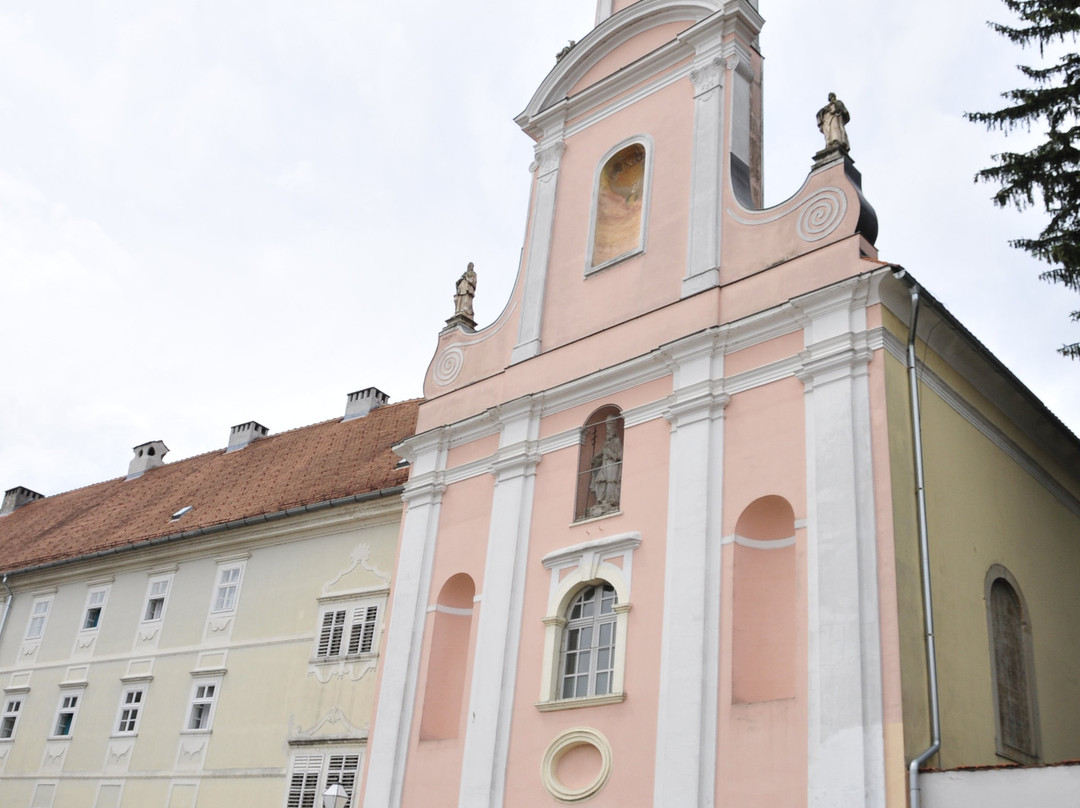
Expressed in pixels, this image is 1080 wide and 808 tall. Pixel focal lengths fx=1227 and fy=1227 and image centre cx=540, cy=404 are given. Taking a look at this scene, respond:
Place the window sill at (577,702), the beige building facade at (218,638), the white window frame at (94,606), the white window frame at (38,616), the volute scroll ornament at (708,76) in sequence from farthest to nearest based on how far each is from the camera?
the white window frame at (38,616), the white window frame at (94,606), the beige building facade at (218,638), the volute scroll ornament at (708,76), the window sill at (577,702)

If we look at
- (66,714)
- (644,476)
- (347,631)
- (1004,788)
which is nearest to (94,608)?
(66,714)

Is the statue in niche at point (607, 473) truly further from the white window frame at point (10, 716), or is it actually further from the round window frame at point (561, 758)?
the white window frame at point (10, 716)

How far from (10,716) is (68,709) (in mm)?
2073

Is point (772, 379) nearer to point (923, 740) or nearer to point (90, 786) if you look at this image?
point (923, 740)

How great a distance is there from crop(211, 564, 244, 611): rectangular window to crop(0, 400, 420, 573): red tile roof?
0.91 metres

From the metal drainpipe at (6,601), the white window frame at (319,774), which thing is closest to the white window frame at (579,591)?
the white window frame at (319,774)

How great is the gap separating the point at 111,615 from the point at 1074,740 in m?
17.3

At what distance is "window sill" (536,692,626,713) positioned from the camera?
14.5 meters

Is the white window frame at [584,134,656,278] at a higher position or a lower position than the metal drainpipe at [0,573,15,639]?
higher

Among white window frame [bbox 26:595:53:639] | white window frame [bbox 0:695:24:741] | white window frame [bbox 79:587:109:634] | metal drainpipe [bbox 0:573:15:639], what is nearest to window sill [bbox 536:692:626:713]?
white window frame [bbox 79:587:109:634]

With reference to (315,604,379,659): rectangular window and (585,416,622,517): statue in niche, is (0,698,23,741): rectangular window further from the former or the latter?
(585,416,622,517): statue in niche

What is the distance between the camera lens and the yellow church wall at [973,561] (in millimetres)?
12812

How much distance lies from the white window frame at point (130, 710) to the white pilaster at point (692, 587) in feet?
38.8

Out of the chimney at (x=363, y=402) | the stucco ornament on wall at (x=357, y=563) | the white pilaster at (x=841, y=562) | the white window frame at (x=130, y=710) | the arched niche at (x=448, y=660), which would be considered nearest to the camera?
the white pilaster at (x=841, y=562)
